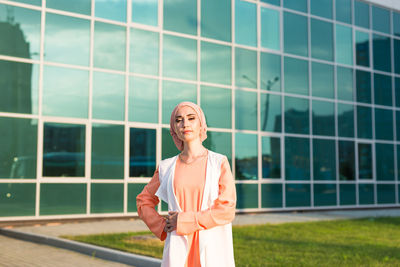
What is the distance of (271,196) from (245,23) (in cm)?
587

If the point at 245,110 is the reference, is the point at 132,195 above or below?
below

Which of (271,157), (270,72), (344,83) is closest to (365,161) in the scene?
(344,83)

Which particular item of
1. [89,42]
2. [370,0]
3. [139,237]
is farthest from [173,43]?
[370,0]

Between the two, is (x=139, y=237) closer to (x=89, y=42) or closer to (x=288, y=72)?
(x=89, y=42)

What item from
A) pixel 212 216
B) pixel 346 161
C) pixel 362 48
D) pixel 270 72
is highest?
pixel 362 48

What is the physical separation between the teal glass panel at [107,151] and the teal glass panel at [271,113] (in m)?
5.35

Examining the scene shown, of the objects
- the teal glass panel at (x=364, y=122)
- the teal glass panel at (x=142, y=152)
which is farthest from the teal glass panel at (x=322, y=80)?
the teal glass panel at (x=142, y=152)

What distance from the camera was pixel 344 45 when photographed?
2017 cm

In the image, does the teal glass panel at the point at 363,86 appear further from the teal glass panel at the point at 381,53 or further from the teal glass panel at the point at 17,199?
the teal glass panel at the point at 17,199

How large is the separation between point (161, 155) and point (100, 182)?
2.11 metres

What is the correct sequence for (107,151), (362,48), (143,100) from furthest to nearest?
(362,48) < (143,100) < (107,151)

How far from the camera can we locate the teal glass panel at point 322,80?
19234 millimetres

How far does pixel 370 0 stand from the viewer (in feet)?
68.4

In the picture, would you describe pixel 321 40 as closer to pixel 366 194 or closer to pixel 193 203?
pixel 366 194
